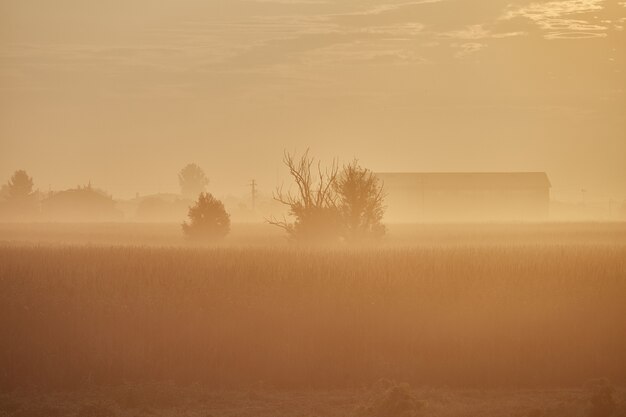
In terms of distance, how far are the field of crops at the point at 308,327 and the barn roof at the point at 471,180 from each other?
86254 millimetres

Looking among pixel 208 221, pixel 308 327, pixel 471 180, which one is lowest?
pixel 308 327

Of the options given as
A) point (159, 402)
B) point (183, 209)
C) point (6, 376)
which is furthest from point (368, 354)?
point (183, 209)

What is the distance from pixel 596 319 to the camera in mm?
18016

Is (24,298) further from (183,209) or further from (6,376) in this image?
(183,209)

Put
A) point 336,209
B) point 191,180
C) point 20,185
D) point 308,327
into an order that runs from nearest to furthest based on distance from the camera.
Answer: point 308,327
point 336,209
point 20,185
point 191,180

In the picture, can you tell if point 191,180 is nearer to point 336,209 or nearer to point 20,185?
point 20,185

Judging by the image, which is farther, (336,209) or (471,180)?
(471,180)

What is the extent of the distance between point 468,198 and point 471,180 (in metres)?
2.74

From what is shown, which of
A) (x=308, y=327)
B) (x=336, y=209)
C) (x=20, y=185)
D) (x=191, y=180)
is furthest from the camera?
(x=191, y=180)

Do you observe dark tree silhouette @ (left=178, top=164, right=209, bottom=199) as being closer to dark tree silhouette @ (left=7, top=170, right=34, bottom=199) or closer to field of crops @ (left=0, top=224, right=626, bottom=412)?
dark tree silhouette @ (left=7, top=170, right=34, bottom=199)

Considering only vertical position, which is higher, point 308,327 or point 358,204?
point 358,204

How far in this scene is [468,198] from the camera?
108 m

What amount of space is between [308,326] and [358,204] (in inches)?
708

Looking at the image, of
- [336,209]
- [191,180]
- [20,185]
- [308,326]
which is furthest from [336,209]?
[191,180]
